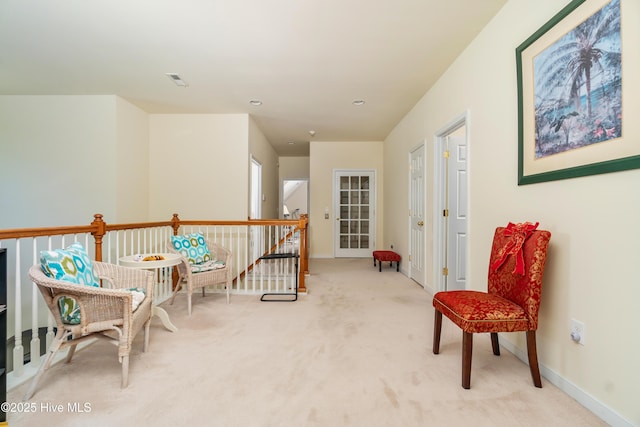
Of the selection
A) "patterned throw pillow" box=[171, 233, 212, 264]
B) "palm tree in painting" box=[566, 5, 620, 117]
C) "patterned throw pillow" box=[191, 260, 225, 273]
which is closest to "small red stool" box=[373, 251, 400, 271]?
"patterned throw pillow" box=[191, 260, 225, 273]

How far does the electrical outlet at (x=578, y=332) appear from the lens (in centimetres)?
166

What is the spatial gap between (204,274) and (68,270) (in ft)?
5.01

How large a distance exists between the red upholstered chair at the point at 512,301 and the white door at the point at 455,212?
69.8 inches

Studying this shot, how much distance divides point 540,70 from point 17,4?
3.79 metres

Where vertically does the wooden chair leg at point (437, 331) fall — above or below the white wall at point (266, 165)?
below

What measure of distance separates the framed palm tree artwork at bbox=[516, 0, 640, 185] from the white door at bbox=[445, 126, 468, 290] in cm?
168

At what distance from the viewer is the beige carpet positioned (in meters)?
1.57

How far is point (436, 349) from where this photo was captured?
7.43 feet

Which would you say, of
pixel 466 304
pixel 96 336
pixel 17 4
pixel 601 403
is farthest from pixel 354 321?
pixel 17 4

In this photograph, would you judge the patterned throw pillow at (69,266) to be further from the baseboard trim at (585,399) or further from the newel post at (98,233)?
the baseboard trim at (585,399)

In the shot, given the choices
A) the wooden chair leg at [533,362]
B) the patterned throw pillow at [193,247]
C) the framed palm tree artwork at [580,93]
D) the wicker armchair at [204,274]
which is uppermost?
the framed palm tree artwork at [580,93]

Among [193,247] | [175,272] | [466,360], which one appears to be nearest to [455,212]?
[466,360]

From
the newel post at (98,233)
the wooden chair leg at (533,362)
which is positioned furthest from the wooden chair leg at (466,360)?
the newel post at (98,233)

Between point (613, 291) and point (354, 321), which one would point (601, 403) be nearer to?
point (613, 291)
